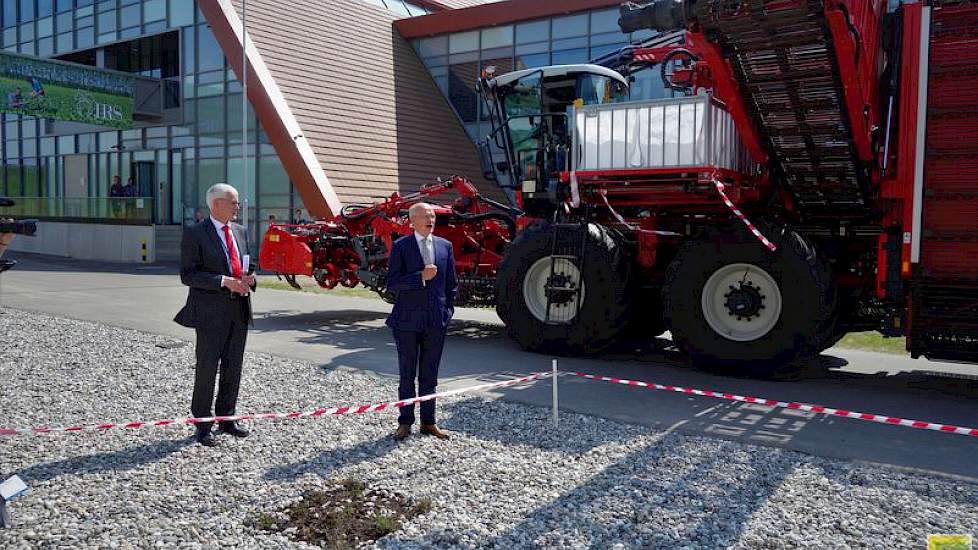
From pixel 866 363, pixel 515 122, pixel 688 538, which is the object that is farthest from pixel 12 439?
pixel 866 363

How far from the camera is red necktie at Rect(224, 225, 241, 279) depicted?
221 inches

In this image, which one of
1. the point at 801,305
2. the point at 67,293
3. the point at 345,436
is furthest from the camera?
the point at 67,293

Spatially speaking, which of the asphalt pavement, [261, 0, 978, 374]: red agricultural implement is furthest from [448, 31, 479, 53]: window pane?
[261, 0, 978, 374]: red agricultural implement

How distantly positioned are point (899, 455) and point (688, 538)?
2329 millimetres

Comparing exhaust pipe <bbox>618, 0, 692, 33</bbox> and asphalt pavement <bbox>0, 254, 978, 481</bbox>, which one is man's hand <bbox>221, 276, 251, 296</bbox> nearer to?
asphalt pavement <bbox>0, 254, 978, 481</bbox>

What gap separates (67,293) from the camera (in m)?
15.7

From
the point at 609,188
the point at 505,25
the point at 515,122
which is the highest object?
the point at 505,25

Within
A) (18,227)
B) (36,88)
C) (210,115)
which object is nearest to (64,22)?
(36,88)

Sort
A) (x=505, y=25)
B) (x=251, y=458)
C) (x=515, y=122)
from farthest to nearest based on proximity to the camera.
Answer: (x=505, y=25) → (x=515, y=122) → (x=251, y=458)

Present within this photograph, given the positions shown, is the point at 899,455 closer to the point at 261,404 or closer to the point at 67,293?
the point at 261,404

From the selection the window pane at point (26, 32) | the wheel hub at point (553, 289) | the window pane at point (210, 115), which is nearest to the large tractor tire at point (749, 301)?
the wheel hub at point (553, 289)

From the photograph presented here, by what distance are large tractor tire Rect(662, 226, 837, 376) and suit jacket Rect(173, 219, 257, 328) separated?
15.0 feet

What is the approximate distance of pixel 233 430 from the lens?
570cm

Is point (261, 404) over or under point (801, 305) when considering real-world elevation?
under
